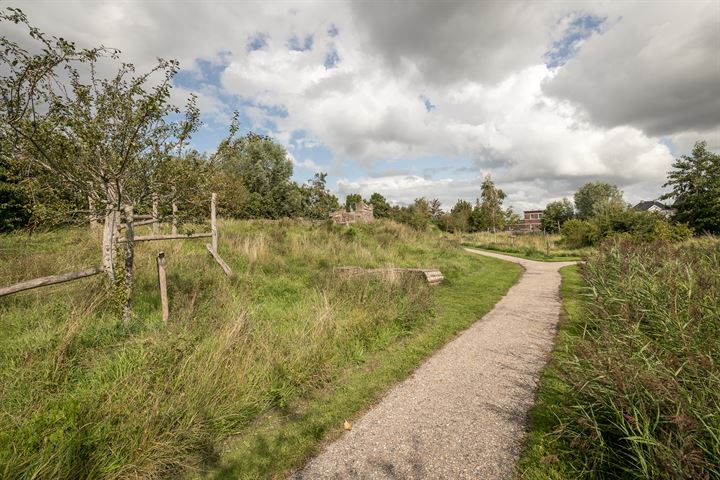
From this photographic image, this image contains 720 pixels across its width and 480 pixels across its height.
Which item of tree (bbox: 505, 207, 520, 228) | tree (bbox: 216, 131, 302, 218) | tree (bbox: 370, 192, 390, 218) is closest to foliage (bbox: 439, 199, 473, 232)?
tree (bbox: 505, 207, 520, 228)

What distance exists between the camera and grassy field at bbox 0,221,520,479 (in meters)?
2.91

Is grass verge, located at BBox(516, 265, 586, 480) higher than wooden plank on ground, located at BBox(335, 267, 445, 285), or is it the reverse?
wooden plank on ground, located at BBox(335, 267, 445, 285)

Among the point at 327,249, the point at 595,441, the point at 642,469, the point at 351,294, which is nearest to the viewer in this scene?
the point at 642,469

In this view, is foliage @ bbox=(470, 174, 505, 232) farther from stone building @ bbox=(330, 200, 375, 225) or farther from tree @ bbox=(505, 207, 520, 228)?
stone building @ bbox=(330, 200, 375, 225)

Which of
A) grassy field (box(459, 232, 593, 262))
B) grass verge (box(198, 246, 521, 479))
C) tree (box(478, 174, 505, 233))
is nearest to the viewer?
grass verge (box(198, 246, 521, 479))

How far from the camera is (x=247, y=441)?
3.44 m

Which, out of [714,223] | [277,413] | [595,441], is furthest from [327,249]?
[714,223]

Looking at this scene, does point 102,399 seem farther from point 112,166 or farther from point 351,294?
point 351,294

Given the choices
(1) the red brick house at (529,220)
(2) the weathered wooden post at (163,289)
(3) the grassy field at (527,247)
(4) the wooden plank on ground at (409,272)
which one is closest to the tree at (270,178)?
(3) the grassy field at (527,247)

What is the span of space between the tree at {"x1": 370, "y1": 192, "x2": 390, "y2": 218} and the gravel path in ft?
204

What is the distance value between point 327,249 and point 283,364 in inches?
392

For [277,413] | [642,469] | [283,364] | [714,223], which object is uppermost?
[714,223]

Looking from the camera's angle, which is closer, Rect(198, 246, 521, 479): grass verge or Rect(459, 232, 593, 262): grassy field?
Rect(198, 246, 521, 479): grass verge

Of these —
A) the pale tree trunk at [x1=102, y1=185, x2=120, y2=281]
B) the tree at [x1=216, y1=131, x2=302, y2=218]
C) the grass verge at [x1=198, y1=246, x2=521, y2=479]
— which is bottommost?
the grass verge at [x1=198, y1=246, x2=521, y2=479]
